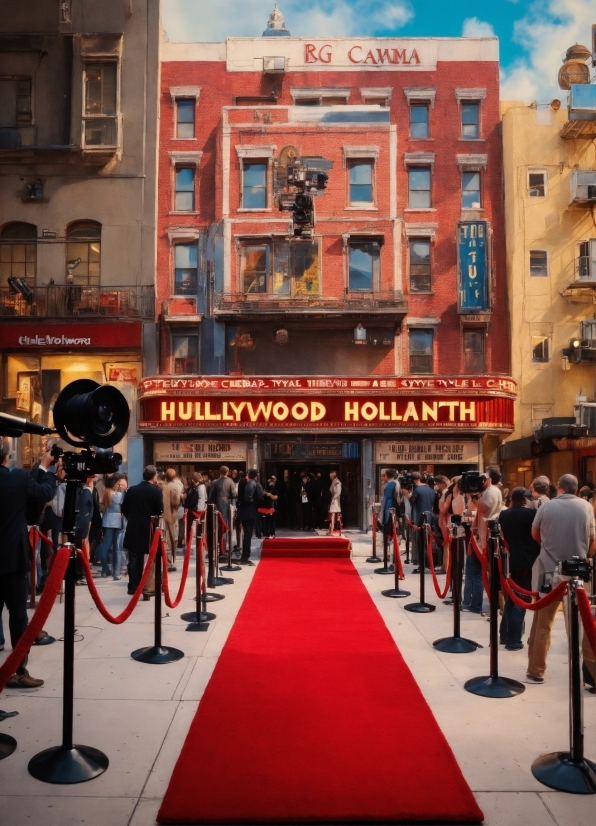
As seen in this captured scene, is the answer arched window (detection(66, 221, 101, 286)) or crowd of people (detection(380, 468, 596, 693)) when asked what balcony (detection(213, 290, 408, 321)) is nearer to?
arched window (detection(66, 221, 101, 286))

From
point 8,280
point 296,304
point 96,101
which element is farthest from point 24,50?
point 296,304

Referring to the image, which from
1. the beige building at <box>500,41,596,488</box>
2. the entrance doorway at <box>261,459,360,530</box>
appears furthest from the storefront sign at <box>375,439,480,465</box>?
the beige building at <box>500,41,596,488</box>

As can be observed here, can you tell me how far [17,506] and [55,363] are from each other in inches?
786

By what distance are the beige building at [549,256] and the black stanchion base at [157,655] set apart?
61.8 ft

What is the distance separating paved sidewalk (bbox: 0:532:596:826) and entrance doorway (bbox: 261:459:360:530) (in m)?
14.1

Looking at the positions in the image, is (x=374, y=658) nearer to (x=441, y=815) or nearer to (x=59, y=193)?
(x=441, y=815)

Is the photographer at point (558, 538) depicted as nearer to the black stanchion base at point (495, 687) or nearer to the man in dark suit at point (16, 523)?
the black stanchion base at point (495, 687)

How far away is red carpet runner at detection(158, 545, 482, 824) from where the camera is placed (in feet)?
14.1

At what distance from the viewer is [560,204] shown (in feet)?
83.1

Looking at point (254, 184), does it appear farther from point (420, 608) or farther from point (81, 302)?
point (420, 608)

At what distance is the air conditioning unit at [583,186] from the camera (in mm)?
24453

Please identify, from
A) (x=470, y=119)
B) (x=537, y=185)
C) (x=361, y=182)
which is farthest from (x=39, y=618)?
(x=470, y=119)

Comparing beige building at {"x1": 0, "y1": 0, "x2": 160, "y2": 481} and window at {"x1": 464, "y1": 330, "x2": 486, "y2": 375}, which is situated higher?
beige building at {"x1": 0, "y1": 0, "x2": 160, "y2": 481}

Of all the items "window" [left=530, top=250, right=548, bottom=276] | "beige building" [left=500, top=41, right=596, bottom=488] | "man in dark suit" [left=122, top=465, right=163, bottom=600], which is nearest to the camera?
"man in dark suit" [left=122, top=465, right=163, bottom=600]
